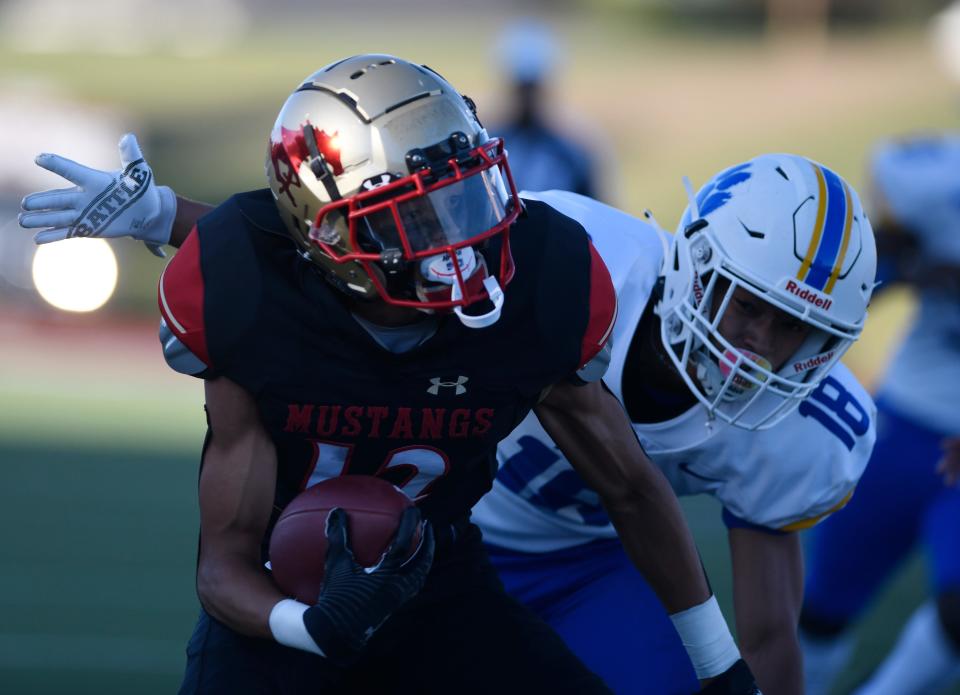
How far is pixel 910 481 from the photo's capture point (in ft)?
14.6

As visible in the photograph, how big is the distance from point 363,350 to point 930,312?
267 cm

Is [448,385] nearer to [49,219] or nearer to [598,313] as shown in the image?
[598,313]

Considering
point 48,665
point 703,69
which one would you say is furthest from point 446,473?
point 703,69

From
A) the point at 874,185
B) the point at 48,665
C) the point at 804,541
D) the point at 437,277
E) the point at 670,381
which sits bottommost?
the point at 804,541

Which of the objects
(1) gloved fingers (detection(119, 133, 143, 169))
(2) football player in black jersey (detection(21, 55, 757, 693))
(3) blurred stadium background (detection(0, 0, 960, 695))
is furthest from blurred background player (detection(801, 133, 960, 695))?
Result: (1) gloved fingers (detection(119, 133, 143, 169))

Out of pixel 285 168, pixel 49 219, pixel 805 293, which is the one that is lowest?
pixel 805 293

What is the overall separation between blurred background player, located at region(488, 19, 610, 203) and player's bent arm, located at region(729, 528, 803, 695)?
3509 mm

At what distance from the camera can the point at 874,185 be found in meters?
4.82

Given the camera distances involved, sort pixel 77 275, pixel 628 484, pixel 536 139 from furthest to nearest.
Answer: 1. pixel 77 275
2. pixel 536 139
3. pixel 628 484

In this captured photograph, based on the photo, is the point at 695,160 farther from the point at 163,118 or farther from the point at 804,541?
the point at 804,541

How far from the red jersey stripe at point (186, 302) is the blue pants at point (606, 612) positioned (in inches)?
46.9

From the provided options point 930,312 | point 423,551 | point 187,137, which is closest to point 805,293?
point 423,551

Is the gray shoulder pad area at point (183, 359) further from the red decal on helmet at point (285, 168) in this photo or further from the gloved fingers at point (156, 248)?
the gloved fingers at point (156, 248)

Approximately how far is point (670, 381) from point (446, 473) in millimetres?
631
